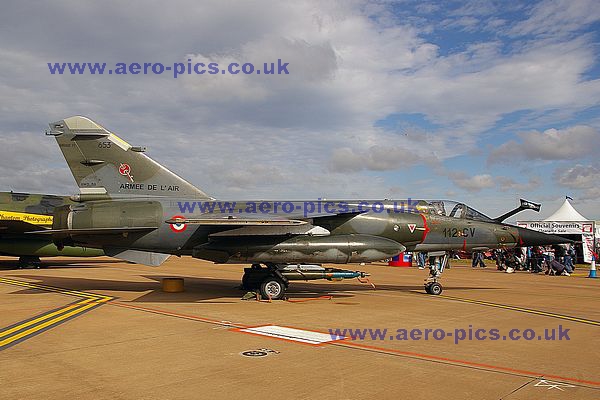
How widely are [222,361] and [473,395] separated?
313 centimetres

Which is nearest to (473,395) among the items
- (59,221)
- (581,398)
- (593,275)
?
(581,398)

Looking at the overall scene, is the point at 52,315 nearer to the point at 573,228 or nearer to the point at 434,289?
the point at 434,289

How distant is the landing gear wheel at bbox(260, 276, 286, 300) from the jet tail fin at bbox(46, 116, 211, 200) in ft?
12.9

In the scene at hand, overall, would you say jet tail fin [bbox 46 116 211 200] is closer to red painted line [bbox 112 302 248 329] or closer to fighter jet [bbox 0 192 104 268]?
red painted line [bbox 112 302 248 329]

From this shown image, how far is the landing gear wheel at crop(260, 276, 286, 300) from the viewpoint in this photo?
42.2 feet

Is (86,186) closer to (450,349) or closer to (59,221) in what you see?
(59,221)

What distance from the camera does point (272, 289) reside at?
1291 centimetres

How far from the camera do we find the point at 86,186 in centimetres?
1361

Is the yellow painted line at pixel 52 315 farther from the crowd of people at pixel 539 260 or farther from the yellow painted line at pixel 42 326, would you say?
the crowd of people at pixel 539 260

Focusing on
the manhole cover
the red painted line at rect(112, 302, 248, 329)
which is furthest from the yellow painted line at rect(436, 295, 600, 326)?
the manhole cover

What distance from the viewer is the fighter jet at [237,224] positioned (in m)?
12.6

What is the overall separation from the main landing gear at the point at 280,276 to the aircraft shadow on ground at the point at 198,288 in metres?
0.51

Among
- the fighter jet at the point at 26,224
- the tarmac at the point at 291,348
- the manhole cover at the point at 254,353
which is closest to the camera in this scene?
the tarmac at the point at 291,348

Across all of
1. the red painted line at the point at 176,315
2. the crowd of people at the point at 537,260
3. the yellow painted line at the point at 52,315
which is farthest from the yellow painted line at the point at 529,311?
the crowd of people at the point at 537,260
